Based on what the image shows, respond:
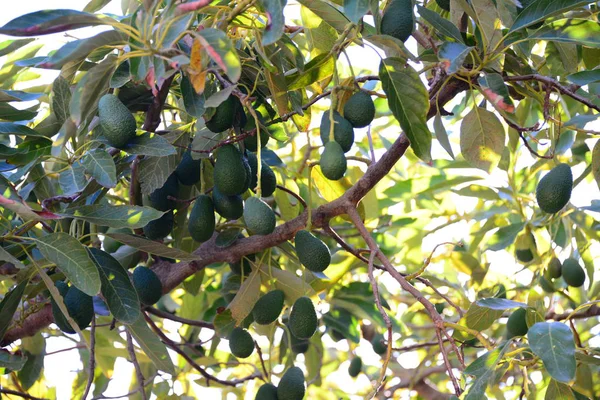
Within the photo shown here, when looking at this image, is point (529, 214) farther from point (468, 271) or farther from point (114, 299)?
point (114, 299)

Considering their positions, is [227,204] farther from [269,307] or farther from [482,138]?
[482,138]

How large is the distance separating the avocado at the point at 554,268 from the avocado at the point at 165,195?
105 centimetres

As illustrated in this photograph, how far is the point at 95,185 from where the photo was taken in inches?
60.4

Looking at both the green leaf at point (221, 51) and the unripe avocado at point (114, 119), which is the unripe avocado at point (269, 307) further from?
the green leaf at point (221, 51)

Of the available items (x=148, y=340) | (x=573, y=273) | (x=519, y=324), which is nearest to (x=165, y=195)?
(x=148, y=340)

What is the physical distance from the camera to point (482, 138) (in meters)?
1.56

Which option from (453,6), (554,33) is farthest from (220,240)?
(554,33)

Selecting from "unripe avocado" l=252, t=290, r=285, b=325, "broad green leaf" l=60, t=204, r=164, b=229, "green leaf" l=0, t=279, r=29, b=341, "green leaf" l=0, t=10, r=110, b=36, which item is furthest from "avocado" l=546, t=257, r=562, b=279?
"green leaf" l=0, t=10, r=110, b=36

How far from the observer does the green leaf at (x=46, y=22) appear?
1.13m

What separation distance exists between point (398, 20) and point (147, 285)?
69cm

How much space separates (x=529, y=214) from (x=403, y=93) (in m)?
1.24

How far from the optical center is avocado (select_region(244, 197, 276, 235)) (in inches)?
53.6

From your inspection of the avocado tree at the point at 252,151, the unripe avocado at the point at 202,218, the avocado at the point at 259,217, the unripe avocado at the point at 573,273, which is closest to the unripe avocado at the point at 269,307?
the avocado tree at the point at 252,151

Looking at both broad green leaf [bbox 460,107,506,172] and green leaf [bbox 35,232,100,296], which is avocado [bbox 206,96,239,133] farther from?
broad green leaf [bbox 460,107,506,172]
